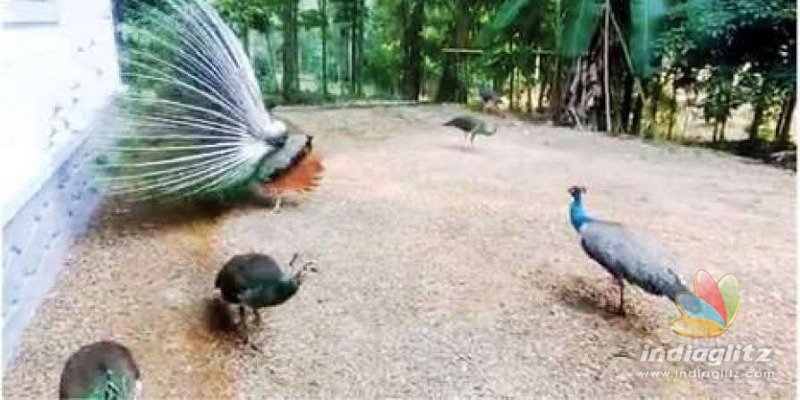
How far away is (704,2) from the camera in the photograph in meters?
1.25

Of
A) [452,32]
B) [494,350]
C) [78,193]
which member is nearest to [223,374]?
[494,350]

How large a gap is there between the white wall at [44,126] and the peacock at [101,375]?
126 mm

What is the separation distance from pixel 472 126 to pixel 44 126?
3.01 ft

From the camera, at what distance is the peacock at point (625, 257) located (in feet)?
3.54

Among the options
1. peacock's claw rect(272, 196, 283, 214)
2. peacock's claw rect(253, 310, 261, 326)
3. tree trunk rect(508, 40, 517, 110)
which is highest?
tree trunk rect(508, 40, 517, 110)

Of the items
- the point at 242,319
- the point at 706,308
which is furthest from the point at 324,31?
the point at 706,308

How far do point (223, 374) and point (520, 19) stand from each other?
107 cm

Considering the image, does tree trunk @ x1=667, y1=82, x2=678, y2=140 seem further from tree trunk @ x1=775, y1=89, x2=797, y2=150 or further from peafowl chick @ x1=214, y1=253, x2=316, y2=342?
peafowl chick @ x1=214, y1=253, x2=316, y2=342

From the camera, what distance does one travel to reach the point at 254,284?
1.08 m

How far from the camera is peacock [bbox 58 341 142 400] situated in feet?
2.71

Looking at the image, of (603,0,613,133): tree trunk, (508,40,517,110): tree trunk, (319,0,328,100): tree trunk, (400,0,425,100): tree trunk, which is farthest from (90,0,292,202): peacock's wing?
(603,0,613,133): tree trunk

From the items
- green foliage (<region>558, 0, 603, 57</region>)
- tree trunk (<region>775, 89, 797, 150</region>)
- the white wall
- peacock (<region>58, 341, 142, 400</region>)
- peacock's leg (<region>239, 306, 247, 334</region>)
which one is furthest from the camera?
green foliage (<region>558, 0, 603, 57</region>)

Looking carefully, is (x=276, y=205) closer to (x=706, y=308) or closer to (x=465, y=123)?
(x=465, y=123)

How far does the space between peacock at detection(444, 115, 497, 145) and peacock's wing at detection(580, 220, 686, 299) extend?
451 millimetres
